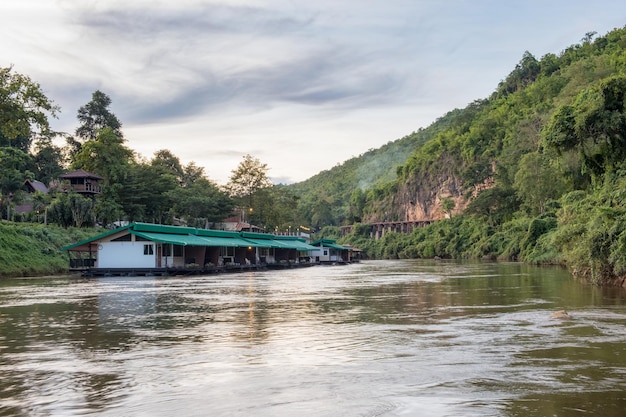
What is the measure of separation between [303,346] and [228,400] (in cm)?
399

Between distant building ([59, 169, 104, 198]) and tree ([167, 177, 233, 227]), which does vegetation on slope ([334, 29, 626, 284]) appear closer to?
tree ([167, 177, 233, 227])

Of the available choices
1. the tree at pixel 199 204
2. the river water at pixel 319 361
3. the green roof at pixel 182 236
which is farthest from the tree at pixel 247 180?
the river water at pixel 319 361

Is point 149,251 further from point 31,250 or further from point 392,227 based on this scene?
point 392,227

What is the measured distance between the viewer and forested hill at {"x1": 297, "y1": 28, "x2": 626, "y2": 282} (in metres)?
29.7

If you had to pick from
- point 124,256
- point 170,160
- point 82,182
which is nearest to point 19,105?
point 124,256

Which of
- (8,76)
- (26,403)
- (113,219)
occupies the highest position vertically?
(8,76)

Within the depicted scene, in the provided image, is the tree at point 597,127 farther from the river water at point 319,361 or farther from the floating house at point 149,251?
the floating house at point 149,251

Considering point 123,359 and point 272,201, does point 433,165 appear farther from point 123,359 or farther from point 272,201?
point 123,359

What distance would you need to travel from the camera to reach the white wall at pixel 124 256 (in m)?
44.1

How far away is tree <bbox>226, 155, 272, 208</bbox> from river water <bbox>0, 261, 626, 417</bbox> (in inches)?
2870

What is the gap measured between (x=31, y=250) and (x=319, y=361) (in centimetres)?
4107

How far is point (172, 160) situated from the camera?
370ft

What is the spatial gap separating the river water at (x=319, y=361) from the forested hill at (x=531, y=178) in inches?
467

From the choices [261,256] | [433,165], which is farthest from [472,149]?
[261,256]
